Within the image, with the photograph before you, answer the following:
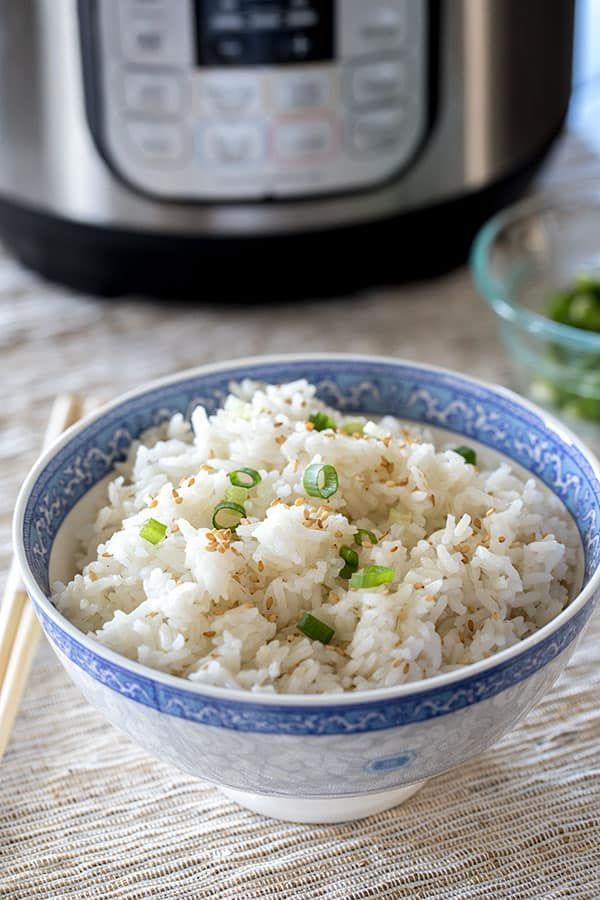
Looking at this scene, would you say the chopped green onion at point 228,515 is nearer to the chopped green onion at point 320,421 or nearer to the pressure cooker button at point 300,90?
the chopped green onion at point 320,421

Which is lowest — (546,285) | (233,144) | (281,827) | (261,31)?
(281,827)

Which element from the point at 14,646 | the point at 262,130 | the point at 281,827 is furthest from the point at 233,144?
the point at 281,827

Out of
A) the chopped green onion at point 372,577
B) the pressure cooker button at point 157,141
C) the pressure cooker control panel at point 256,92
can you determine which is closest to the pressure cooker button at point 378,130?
the pressure cooker control panel at point 256,92

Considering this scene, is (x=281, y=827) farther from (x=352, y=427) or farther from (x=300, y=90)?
(x=300, y=90)

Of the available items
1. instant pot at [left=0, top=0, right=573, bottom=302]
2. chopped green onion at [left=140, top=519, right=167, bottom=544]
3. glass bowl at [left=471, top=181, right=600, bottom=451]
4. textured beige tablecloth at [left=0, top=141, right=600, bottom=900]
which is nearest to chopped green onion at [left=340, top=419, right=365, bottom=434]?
chopped green onion at [left=140, top=519, right=167, bottom=544]

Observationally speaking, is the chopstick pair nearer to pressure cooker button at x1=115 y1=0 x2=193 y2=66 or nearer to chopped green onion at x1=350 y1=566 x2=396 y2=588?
chopped green onion at x1=350 y1=566 x2=396 y2=588

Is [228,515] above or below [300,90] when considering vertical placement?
below

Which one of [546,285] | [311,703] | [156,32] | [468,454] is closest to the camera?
[311,703]
